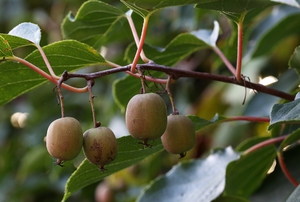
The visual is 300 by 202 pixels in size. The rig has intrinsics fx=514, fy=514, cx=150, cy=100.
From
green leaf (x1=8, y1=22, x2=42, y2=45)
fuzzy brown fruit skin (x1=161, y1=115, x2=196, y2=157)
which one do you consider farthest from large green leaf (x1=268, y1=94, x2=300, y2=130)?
green leaf (x1=8, y1=22, x2=42, y2=45)

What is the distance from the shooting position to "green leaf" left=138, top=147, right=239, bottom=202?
139 centimetres

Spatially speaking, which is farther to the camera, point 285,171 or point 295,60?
point 285,171

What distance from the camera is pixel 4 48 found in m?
1.08

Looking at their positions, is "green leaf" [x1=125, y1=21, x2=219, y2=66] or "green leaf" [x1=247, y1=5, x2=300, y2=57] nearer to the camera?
"green leaf" [x1=125, y1=21, x2=219, y2=66]

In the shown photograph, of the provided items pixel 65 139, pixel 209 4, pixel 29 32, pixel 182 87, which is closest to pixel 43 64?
pixel 29 32

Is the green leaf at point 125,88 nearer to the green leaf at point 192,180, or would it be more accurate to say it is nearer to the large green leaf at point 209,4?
the green leaf at point 192,180

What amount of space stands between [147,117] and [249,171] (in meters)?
0.70

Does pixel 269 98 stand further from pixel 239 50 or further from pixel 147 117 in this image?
pixel 147 117

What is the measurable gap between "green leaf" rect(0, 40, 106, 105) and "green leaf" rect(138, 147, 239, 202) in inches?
18.0

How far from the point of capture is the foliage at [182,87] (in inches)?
42.2

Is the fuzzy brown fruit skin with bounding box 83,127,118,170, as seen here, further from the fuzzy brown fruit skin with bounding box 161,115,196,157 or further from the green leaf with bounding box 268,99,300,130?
the green leaf with bounding box 268,99,300,130

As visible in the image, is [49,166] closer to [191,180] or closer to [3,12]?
[191,180]

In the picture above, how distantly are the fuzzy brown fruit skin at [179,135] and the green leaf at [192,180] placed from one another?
361 mm

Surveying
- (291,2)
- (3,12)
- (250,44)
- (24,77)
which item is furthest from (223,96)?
(3,12)
